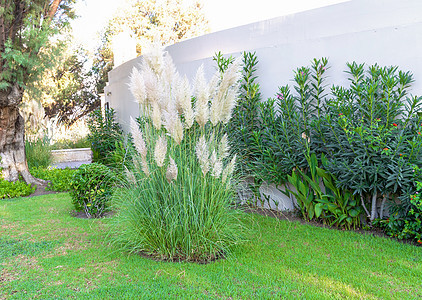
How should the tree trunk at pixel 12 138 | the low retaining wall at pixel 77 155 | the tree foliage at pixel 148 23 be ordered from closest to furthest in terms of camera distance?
the tree trunk at pixel 12 138 < the low retaining wall at pixel 77 155 < the tree foliage at pixel 148 23

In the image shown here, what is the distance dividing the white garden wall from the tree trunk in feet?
12.6

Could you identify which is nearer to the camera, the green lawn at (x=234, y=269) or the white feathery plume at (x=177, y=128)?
the green lawn at (x=234, y=269)

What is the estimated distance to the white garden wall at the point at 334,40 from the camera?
3781mm

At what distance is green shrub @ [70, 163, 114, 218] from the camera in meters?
4.83

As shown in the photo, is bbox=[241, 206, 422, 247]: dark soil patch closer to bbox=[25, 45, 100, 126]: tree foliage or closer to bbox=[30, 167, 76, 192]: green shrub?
bbox=[30, 167, 76, 192]: green shrub

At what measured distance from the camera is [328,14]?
174 inches

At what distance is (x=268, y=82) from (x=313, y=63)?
0.76 m

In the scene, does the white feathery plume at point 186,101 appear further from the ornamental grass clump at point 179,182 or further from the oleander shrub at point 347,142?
the oleander shrub at point 347,142

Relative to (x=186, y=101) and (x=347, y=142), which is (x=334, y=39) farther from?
(x=186, y=101)

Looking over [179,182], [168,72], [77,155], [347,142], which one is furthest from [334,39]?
→ [77,155]

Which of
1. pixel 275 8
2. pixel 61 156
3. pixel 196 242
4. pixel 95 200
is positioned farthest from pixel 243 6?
pixel 196 242

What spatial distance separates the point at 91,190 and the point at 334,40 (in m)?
3.76

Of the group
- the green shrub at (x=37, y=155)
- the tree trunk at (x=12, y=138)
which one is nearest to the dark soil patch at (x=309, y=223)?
the tree trunk at (x=12, y=138)

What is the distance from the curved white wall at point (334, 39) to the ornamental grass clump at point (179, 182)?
1.90m
